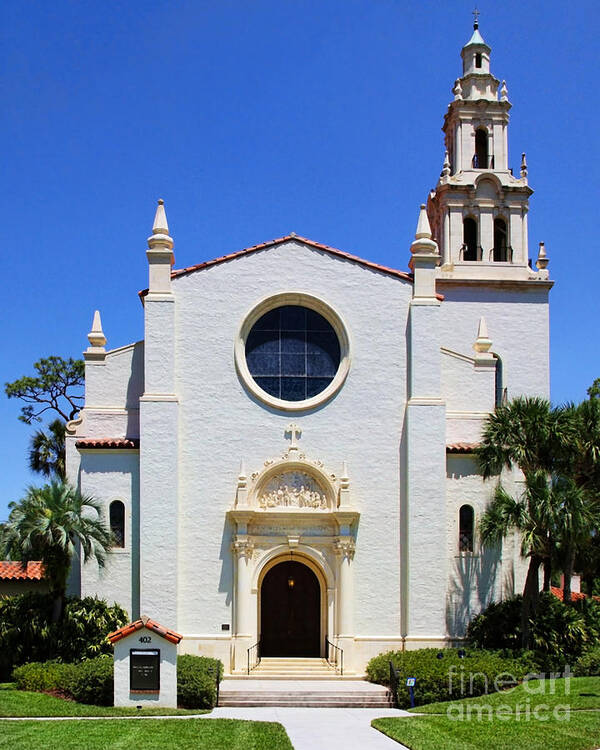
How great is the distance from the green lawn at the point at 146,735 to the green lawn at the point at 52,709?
1.10 m

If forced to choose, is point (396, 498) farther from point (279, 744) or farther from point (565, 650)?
point (279, 744)

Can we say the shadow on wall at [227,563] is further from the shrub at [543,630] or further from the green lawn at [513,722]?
the green lawn at [513,722]

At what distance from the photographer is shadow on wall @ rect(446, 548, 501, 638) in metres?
29.4

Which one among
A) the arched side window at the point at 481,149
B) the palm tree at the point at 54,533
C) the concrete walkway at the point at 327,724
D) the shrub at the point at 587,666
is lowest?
the concrete walkway at the point at 327,724

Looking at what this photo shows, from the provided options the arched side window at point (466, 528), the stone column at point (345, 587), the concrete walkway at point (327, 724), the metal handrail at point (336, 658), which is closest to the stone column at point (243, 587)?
the metal handrail at point (336, 658)

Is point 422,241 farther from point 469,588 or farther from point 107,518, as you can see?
point 107,518

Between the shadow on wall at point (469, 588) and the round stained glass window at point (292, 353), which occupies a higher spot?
the round stained glass window at point (292, 353)

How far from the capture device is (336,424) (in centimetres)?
3005

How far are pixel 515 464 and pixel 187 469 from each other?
9.98 meters

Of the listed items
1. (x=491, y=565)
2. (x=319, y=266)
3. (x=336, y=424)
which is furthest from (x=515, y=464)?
(x=319, y=266)

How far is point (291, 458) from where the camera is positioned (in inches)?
1167

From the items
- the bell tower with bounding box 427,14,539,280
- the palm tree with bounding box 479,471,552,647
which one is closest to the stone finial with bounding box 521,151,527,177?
the bell tower with bounding box 427,14,539,280

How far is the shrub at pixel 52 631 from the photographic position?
1085 inches

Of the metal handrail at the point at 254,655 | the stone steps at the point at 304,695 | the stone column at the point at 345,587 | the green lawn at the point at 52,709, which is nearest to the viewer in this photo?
the green lawn at the point at 52,709
